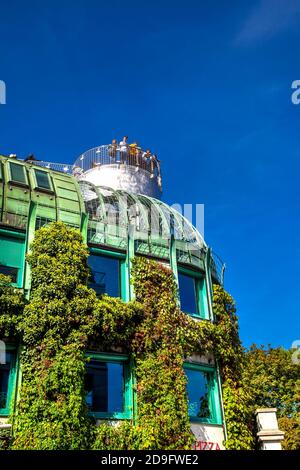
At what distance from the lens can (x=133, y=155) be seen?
3247 centimetres

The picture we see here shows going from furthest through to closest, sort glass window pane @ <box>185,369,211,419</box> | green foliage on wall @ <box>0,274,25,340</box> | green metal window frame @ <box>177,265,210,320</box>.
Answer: green metal window frame @ <box>177,265,210,320</box> → glass window pane @ <box>185,369,211,419</box> → green foliage on wall @ <box>0,274,25,340</box>

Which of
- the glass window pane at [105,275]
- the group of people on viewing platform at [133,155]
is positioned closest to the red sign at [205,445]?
the glass window pane at [105,275]

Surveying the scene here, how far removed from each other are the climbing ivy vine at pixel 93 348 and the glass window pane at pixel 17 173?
12.1 ft

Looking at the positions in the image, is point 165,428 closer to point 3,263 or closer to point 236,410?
point 236,410

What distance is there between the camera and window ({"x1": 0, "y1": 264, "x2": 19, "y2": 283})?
21.3 meters

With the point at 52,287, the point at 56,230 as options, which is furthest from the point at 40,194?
the point at 52,287

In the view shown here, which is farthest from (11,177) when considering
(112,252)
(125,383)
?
(125,383)

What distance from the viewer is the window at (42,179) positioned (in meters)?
25.0

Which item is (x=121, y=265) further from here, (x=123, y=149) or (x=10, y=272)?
(x=123, y=149)

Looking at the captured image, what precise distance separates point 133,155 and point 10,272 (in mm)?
13461

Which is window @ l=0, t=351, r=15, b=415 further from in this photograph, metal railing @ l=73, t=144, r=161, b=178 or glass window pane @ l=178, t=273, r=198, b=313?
metal railing @ l=73, t=144, r=161, b=178

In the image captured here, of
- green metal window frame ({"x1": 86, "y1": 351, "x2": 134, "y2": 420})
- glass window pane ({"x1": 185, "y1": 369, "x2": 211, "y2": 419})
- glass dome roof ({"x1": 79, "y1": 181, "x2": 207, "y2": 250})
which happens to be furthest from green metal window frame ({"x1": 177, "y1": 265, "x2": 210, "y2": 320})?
green metal window frame ({"x1": 86, "y1": 351, "x2": 134, "y2": 420})

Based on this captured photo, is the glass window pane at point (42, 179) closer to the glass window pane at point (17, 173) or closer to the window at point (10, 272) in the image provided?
the glass window pane at point (17, 173)
